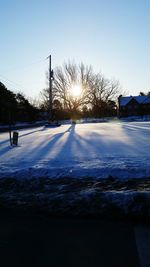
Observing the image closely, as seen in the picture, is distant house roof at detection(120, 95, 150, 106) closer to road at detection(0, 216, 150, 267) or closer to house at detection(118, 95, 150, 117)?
house at detection(118, 95, 150, 117)

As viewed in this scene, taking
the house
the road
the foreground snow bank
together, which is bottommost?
the road

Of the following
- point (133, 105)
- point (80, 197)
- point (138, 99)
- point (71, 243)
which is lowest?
point (71, 243)

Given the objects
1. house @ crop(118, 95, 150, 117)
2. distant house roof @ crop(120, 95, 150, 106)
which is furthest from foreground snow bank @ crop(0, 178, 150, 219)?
distant house roof @ crop(120, 95, 150, 106)

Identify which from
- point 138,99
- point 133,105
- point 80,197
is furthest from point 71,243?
point 138,99

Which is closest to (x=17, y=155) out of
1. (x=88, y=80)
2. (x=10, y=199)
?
(x=10, y=199)

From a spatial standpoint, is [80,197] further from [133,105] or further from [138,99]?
[138,99]

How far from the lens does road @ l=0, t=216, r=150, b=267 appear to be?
12.3 ft

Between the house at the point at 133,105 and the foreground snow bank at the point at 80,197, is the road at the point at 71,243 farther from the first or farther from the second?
the house at the point at 133,105

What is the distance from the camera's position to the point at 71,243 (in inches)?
167

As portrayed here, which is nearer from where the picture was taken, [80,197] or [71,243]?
[71,243]

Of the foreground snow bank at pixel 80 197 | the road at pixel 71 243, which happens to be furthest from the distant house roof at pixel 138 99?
the road at pixel 71 243

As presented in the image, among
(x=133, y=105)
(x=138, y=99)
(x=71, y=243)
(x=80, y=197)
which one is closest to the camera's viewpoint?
(x=71, y=243)

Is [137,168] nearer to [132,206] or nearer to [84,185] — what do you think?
[84,185]

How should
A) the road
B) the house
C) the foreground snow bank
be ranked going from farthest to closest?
1. the house
2. the foreground snow bank
3. the road
